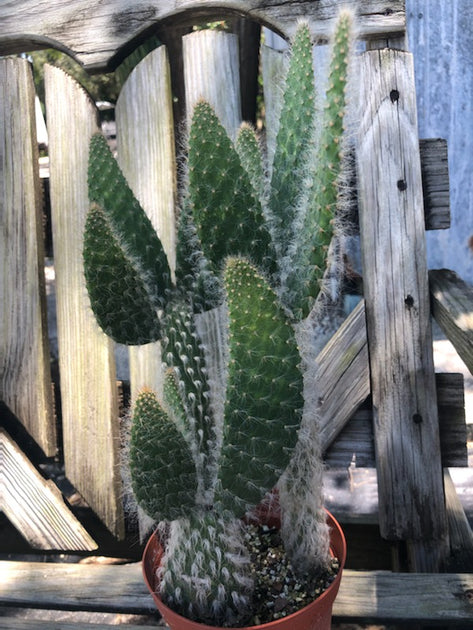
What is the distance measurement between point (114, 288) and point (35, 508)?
2.79ft

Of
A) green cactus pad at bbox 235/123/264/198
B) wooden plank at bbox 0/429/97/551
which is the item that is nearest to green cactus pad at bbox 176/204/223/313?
green cactus pad at bbox 235/123/264/198

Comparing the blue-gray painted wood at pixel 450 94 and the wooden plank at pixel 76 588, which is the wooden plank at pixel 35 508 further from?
the blue-gray painted wood at pixel 450 94

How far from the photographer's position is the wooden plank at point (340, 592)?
1233mm

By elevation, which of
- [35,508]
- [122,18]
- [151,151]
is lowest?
[35,508]

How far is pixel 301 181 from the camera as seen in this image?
1.01 metres

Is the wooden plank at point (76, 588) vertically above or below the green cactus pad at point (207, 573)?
below

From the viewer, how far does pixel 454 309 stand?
1.19 meters

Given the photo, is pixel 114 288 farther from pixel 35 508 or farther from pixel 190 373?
pixel 35 508

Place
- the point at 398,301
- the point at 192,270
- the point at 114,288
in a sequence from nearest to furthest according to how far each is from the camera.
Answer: the point at 114,288 < the point at 192,270 < the point at 398,301

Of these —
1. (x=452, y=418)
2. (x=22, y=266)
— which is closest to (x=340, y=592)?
(x=452, y=418)

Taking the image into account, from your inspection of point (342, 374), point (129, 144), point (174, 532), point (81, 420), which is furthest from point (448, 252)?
point (174, 532)

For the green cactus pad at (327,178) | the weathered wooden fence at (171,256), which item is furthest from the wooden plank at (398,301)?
the green cactus pad at (327,178)

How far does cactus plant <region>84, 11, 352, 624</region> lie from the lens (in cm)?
85

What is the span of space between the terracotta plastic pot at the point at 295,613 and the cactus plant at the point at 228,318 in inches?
1.3
